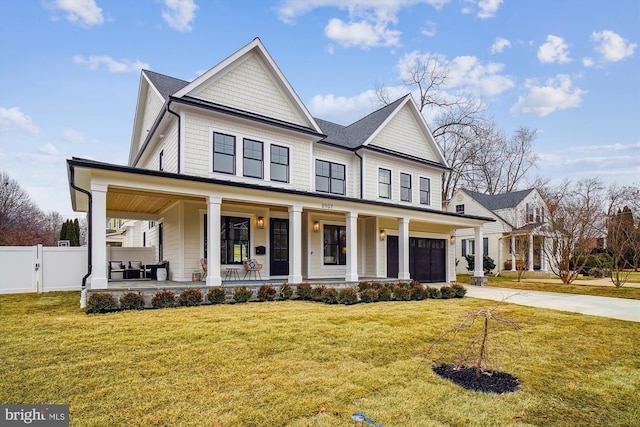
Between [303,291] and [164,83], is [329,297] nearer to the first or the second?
[303,291]

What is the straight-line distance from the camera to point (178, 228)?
12.1m

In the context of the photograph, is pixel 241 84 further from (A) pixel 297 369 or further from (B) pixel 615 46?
(B) pixel 615 46

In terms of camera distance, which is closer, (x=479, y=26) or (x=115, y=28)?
(x=115, y=28)

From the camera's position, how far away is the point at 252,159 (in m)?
12.8

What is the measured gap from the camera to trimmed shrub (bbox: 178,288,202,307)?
30.8 ft

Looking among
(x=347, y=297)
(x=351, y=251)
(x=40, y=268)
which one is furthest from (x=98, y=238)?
→ (x=351, y=251)

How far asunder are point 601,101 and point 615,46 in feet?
9.88

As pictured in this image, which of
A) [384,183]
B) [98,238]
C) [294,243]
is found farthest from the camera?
[384,183]

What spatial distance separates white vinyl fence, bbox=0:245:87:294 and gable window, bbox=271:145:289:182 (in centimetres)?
687

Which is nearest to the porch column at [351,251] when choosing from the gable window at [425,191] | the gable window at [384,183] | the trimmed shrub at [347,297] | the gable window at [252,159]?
the trimmed shrub at [347,297]

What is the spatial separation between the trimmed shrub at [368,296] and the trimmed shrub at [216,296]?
165 inches

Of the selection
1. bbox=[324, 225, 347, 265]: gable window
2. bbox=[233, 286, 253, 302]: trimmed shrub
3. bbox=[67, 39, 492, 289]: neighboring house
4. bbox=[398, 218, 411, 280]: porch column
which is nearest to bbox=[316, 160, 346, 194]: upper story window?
bbox=[67, 39, 492, 289]: neighboring house

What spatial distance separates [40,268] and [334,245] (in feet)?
34.0

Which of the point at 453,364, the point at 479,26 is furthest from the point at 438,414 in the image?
the point at 479,26
